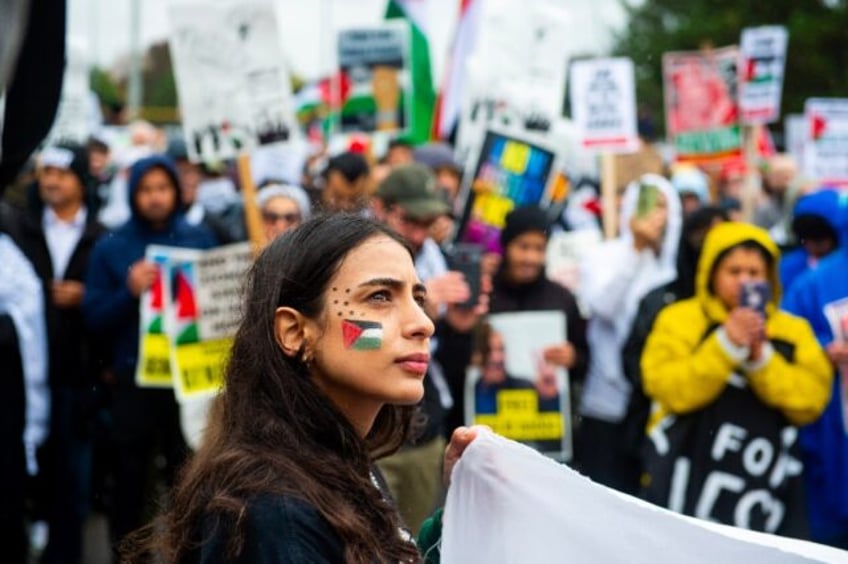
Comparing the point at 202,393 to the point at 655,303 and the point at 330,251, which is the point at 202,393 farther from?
the point at 330,251

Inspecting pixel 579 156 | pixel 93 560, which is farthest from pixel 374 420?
pixel 579 156

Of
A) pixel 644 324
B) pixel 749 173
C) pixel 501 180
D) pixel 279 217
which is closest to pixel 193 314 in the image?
pixel 279 217

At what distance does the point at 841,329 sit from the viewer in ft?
22.5

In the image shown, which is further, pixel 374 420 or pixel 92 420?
pixel 92 420

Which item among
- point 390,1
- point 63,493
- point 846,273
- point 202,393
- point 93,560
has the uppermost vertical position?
point 390,1

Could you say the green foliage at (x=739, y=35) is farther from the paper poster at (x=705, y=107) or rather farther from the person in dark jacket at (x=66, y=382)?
the person in dark jacket at (x=66, y=382)

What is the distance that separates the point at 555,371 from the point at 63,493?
246 cm

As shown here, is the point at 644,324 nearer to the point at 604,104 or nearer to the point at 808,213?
the point at 808,213

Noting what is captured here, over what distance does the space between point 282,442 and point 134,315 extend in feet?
16.9

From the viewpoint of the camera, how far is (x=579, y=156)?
15375mm

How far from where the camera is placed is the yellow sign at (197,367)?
23.5 feet

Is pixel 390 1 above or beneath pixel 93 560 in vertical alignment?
above

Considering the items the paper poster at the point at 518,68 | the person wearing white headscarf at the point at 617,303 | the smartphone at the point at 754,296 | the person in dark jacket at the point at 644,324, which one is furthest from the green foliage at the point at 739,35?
the smartphone at the point at 754,296

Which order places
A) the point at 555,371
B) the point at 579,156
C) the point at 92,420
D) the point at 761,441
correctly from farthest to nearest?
the point at 579,156
the point at 92,420
the point at 555,371
the point at 761,441
